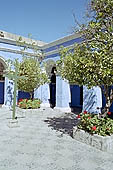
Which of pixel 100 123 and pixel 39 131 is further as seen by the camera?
pixel 39 131

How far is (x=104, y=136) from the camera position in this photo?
5051 mm

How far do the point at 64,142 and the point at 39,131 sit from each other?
1.75m

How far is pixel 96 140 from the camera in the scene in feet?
16.8

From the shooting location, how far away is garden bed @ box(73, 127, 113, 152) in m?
4.90

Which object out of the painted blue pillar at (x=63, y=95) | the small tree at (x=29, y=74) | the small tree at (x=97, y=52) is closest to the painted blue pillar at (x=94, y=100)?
the painted blue pillar at (x=63, y=95)

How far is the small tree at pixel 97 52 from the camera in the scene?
475 centimetres

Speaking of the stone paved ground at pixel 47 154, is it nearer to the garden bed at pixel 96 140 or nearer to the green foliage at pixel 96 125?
the garden bed at pixel 96 140

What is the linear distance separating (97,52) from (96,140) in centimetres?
287

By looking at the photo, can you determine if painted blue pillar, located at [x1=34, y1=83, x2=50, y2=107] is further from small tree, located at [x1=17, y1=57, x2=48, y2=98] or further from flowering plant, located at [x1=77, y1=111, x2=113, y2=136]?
flowering plant, located at [x1=77, y1=111, x2=113, y2=136]

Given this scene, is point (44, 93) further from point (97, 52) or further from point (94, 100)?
point (97, 52)

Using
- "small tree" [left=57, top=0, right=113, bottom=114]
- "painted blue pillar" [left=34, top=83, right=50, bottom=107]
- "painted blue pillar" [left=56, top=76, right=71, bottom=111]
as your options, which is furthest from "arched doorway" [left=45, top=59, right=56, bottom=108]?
"small tree" [left=57, top=0, right=113, bottom=114]

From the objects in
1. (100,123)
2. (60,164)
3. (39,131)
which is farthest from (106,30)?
(39,131)

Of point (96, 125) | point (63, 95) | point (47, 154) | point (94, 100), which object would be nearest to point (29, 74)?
point (63, 95)

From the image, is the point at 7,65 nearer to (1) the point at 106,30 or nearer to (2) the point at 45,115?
(2) the point at 45,115
